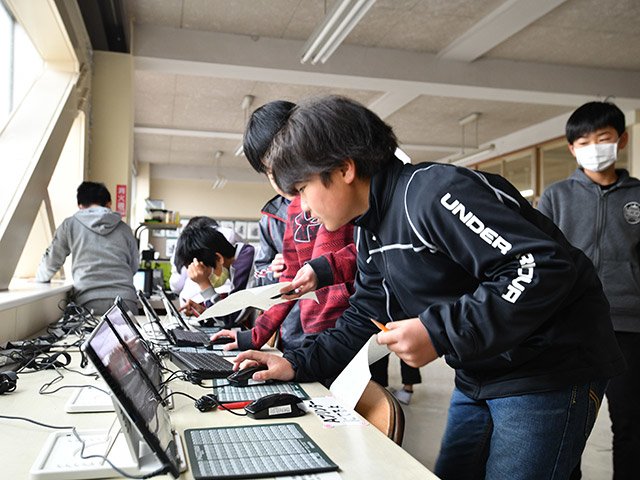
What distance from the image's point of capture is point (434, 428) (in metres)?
3.30

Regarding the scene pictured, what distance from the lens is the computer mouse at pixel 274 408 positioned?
110cm

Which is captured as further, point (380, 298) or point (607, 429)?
point (607, 429)

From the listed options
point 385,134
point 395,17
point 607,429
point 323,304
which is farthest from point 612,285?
point 395,17

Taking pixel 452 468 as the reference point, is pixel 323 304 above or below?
above

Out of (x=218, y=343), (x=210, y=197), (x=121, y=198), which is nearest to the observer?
(x=218, y=343)

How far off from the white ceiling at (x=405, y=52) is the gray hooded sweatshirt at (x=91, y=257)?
2.09 meters

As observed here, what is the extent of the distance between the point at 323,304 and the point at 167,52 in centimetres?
385

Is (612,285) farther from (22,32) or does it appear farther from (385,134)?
(22,32)

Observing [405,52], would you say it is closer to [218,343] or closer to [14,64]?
[14,64]

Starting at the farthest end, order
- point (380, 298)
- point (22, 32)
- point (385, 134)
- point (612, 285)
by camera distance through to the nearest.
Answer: point (22, 32)
point (612, 285)
point (380, 298)
point (385, 134)

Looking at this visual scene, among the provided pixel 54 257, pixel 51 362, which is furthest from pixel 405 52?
pixel 51 362

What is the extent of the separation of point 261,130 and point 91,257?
209 cm

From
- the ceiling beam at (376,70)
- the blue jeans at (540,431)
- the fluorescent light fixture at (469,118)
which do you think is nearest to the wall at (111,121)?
the ceiling beam at (376,70)

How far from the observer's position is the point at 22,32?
11.7 ft
